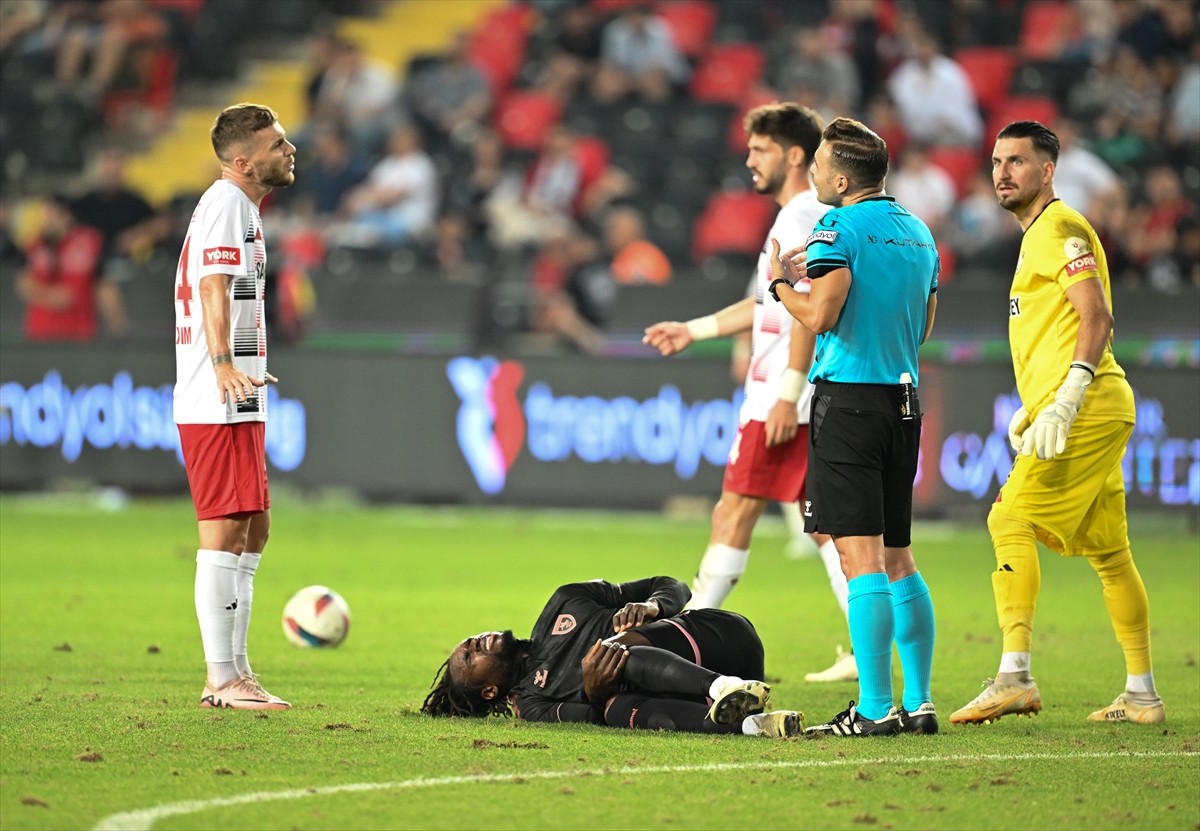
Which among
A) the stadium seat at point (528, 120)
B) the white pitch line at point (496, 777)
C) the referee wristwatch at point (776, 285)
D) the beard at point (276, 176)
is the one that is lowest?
the white pitch line at point (496, 777)

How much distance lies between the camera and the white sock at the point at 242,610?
714 cm

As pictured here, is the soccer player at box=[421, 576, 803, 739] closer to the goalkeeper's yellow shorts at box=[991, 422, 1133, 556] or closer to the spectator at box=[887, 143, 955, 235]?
the goalkeeper's yellow shorts at box=[991, 422, 1133, 556]

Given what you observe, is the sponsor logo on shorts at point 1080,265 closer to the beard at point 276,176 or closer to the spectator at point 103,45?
the beard at point 276,176

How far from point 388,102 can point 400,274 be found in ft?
15.9

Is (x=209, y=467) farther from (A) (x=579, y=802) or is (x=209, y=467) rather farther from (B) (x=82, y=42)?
(B) (x=82, y=42)

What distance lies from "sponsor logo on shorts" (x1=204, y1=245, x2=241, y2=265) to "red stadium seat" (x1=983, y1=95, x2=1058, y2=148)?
1255cm

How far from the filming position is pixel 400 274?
1653 cm

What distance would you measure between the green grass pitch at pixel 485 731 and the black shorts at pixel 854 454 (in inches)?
29.7

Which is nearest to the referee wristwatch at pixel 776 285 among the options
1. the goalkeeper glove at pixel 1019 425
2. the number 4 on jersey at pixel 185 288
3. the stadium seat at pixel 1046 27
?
the goalkeeper glove at pixel 1019 425

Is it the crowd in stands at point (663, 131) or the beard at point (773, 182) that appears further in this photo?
the crowd in stands at point (663, 131)

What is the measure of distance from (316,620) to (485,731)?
2320 mm

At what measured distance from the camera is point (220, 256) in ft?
22.6

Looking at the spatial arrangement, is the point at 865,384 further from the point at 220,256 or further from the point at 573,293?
the point at 573,293

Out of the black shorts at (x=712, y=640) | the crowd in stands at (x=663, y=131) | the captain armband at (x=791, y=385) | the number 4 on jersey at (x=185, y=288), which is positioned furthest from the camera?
the crowd in stands at (x=663, y=131)
